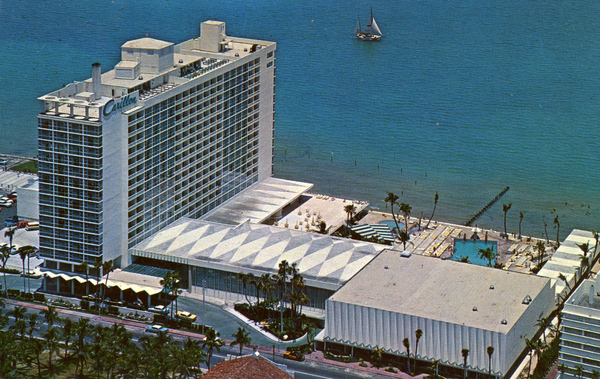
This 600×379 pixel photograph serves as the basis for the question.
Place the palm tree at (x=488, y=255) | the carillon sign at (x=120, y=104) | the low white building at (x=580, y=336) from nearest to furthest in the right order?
1. the low white building at (x=580, y=336)
2. the carillon sign at (x=120, y=104)
3. the palm tree at (x=488, y=255)

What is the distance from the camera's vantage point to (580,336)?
142 metres

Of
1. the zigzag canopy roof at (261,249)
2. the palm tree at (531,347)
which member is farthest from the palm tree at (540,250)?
the palm tree at (531,347)

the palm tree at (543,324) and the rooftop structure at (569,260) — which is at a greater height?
the rooftop structure at (569,260)

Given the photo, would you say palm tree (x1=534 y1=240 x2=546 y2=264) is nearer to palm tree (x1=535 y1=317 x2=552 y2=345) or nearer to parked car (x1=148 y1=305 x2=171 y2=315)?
palm tree (x1=535 y1=317 x2=552 y2=345)

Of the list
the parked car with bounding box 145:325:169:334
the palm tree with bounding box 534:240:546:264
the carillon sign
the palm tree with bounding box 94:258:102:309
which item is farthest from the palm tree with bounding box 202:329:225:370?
the palm tree with bounding box 534:240:546:264

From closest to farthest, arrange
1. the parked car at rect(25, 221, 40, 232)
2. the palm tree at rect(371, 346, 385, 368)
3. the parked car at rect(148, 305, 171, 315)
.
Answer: the palm tree at rect(371, 346, 385, 368) → the parked car at rect(148, 305, 171, 315) → the parked car at rect(25, 221, 40, 232)

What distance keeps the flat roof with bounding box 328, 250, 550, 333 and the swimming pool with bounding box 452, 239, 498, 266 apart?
81.0ft

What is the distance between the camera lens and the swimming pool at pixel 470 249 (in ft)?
626

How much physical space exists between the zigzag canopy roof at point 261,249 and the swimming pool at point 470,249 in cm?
2325

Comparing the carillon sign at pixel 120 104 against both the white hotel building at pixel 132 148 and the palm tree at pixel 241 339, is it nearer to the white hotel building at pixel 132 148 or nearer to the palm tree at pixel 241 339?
the white hotel building at pixel 132 148

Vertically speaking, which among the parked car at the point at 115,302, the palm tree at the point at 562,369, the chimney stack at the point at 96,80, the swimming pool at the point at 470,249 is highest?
the chimney stack at the point at 96,80

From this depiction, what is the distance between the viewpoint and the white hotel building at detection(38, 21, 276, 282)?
162625 millimetres

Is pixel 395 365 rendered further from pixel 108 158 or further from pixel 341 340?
pixel 108 158

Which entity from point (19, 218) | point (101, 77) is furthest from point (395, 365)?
point (19, 218)
